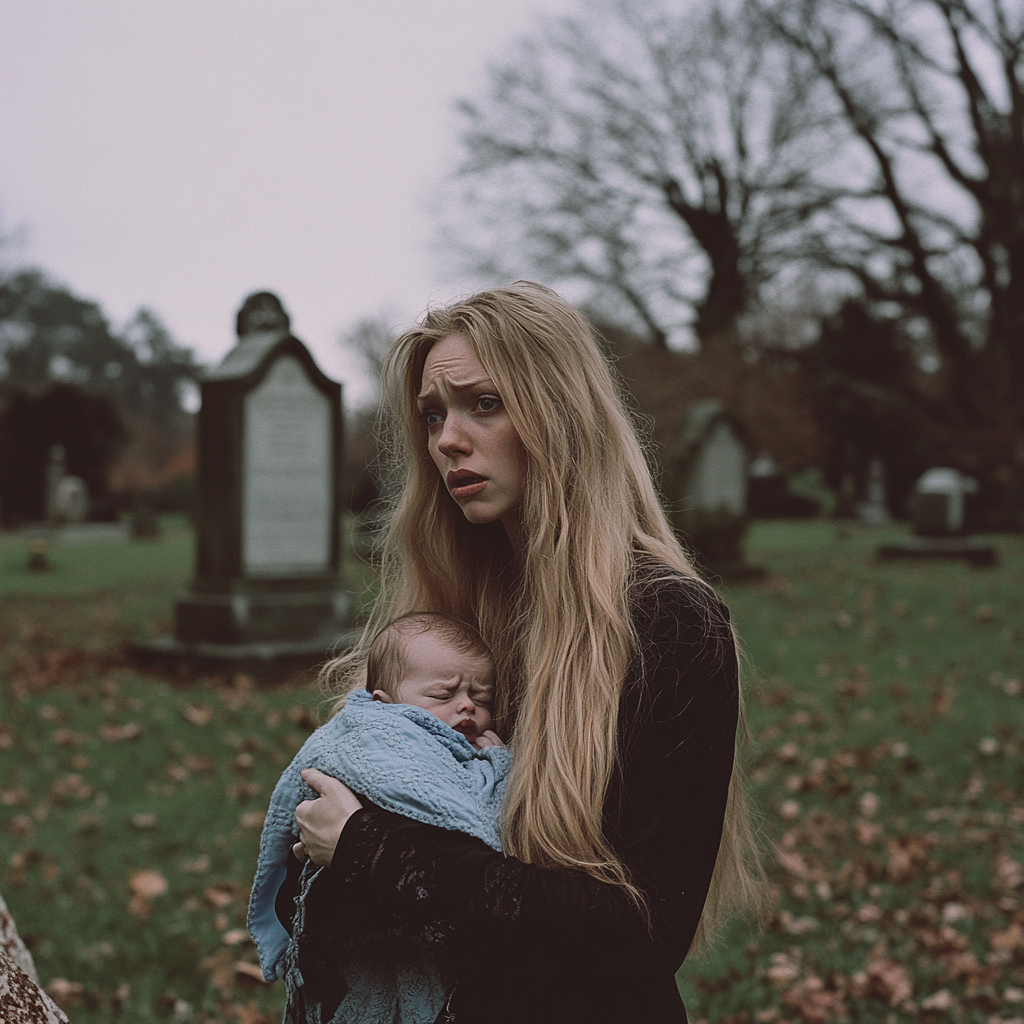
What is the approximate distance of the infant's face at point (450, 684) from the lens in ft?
6.11

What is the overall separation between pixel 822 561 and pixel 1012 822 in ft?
40.0

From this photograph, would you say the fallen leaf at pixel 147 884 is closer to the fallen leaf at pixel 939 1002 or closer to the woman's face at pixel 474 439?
the fallen leaf at pixel 939 1002

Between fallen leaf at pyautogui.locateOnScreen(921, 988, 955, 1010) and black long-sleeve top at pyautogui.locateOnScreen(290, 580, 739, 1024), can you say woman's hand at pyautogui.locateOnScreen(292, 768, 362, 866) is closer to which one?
black long-sleeve top at pyautogui.locateOnScreen(290, 580, 739, 1024)

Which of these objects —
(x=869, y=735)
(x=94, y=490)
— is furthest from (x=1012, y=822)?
(x=94, y=490)

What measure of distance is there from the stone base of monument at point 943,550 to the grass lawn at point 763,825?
6.54 m

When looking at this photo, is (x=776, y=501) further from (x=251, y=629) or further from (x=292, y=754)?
(x=292, y=754)

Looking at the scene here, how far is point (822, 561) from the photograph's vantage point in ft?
56.1

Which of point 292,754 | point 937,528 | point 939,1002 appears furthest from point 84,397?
point 939,1002

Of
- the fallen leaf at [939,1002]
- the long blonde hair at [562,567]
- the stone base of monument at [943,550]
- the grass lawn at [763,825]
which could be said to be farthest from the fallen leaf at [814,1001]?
the stone base of monument at [943,550]

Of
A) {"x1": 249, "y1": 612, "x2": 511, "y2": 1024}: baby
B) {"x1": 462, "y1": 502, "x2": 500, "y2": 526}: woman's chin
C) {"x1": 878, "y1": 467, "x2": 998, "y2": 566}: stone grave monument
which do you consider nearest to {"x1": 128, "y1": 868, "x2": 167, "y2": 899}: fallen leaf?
{"x1": 249, "y1": 612, "x2": 511, "y2": 1024}: baby

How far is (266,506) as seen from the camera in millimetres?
8742

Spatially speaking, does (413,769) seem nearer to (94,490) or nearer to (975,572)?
(975,572)

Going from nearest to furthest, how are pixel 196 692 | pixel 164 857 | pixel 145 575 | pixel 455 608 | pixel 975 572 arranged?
pixel 455 608 < pixel 164 857 < pixel 196 692 < pixel 975 572 < pixel 145 575

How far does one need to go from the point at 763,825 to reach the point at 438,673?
3.91m
